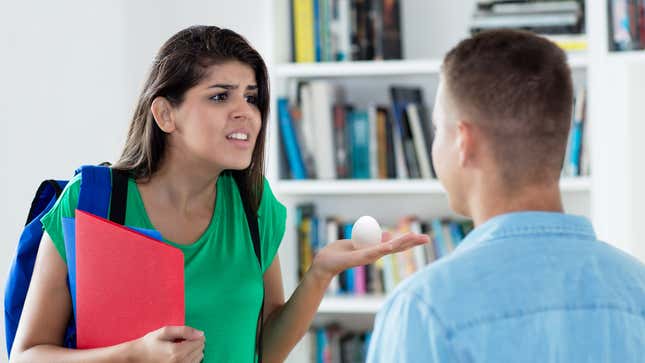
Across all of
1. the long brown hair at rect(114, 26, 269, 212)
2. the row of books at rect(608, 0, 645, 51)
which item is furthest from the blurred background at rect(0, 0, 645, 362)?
the long brown hair at rect(114, 26, 269, 212)

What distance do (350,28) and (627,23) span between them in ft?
3.01

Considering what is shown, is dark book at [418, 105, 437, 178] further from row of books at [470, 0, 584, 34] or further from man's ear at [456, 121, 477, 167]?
man's ear at [456, 121, 477, 167]

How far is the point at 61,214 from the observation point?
1.38 metres

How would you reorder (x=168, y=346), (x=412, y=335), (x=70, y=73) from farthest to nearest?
(x=70, y=73) < (x=168, y=346) < (x=412, y=335)

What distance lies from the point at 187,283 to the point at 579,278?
0.80 meters

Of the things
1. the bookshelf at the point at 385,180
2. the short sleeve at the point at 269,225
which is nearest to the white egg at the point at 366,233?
the short sleeve at the point at 269,225

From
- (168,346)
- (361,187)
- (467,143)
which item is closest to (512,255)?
(467,143)

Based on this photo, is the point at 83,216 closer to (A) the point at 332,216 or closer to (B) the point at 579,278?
(B) the point at 579,278

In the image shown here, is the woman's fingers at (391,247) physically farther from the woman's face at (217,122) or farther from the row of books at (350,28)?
the row of books at (350,28)

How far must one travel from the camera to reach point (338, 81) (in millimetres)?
3137

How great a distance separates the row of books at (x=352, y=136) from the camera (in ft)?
9.55

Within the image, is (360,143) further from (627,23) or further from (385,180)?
(627,23)

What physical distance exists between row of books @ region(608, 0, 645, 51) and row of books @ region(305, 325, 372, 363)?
133 centimetres

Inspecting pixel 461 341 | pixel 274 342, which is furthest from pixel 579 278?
pixel 274 342
